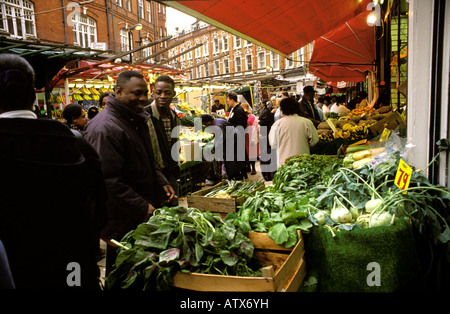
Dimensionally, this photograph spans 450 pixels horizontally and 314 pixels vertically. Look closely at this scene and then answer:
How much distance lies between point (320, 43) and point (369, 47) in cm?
191

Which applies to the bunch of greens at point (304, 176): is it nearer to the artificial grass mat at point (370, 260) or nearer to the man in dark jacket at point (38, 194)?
the artificial grass mat at point (370, 260)

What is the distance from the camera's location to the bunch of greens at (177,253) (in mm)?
1868

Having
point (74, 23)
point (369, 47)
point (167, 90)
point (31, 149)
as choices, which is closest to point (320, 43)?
point (369, 47)

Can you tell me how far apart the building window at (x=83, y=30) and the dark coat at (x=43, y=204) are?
76.2 feet

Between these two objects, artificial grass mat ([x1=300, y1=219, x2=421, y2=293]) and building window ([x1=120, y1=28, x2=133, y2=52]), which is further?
building window ([x1=120, y1=28, x2=133, y2=52])

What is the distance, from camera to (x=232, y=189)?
483 cm

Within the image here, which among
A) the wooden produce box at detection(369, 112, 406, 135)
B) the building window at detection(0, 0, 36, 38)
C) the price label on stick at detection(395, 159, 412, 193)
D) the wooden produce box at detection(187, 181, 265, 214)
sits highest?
the building window at detection(0, 0, 36, 38)

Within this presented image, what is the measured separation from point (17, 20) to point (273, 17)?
18022 millimetres

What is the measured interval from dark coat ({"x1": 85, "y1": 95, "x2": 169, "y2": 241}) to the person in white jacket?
3.01 meters

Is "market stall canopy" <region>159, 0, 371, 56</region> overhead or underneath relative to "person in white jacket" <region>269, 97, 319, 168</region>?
overhead

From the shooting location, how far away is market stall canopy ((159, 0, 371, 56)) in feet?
10.1

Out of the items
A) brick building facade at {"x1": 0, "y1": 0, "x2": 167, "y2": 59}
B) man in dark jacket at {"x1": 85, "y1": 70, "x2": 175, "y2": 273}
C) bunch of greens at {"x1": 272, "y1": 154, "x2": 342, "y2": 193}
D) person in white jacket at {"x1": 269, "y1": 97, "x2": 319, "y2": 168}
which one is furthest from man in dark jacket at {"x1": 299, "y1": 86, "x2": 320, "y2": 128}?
brick building facade at {"x1": 0, "y1": 0, "x2": 167, "y2": 59}

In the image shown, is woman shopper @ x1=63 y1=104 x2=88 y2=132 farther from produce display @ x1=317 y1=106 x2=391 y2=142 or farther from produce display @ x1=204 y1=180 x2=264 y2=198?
produce display @ x1=317 y1=106 x2=391 y2=142

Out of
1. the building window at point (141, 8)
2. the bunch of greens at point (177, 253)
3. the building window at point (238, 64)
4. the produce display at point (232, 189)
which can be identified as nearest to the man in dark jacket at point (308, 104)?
the produce display at point (232, 189)
